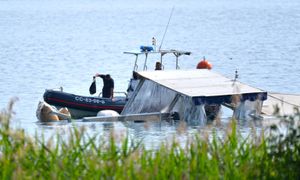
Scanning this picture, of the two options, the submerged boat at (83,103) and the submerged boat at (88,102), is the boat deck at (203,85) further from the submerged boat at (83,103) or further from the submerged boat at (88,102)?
the submerged boat at (83,103)

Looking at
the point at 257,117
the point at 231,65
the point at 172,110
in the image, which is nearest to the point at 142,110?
the point at 172,110

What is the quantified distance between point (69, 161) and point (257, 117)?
56.1 ft

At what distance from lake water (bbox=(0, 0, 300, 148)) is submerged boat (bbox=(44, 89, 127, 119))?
112 centimetres

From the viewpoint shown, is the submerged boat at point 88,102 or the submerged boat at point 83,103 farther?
the submerged boat at point 83,103

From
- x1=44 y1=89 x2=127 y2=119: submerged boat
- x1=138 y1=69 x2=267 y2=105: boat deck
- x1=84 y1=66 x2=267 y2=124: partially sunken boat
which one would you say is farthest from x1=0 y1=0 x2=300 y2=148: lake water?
x1=44 y1=89 x2=127 y2=119: submerged boat

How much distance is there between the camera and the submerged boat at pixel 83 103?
3216 centimetres

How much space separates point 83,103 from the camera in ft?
108

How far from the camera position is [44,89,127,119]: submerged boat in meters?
32.2

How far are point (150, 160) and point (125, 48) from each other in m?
66.1

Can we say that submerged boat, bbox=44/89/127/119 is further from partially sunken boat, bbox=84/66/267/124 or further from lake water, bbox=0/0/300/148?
partially sunken boat, bbox=84/66/267/124

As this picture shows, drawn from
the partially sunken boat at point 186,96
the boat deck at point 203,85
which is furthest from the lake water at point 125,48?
the boat deck at point 203,85

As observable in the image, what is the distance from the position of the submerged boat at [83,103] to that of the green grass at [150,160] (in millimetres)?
20403

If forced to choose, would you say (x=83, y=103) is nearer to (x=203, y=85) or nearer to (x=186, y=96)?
(x=203, y=85)

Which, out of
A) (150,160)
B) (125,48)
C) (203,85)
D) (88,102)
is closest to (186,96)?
(203,85)
